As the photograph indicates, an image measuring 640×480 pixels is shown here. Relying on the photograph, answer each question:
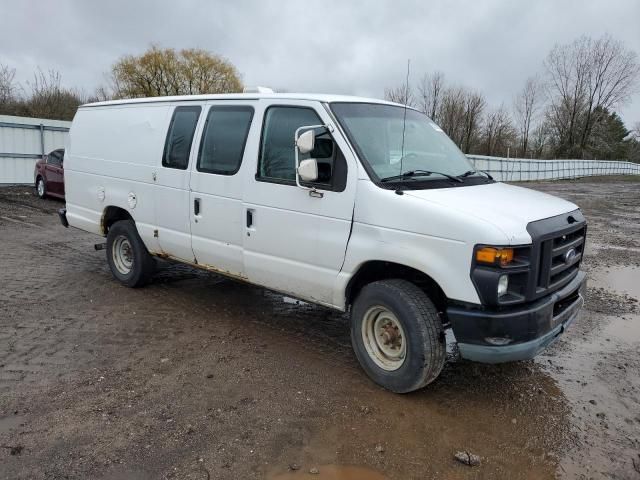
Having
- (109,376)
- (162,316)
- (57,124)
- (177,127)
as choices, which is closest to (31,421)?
(109,376)

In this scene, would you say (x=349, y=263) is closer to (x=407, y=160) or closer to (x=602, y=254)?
(x=407, y=160)

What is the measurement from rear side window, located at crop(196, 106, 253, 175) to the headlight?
2596mm

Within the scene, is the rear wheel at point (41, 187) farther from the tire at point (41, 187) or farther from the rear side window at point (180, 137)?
the rear side window at point (180, 137)

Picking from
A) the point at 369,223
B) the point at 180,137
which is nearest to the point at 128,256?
the point at 180,137

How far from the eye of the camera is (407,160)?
4277 mm

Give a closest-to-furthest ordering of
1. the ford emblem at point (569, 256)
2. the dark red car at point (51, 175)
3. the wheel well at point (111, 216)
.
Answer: the ford emblem at point (569, 256) → the wheel well at point (111, 216) → the dark red car at point (51, 175)

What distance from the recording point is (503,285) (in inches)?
133

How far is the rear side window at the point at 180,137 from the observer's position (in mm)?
5340

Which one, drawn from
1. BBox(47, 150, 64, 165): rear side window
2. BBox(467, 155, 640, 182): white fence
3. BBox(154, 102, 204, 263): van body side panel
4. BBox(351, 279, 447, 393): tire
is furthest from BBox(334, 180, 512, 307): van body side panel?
BBox(467, 155, 640, 182): white fence

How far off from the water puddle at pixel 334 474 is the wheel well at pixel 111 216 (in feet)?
14.2

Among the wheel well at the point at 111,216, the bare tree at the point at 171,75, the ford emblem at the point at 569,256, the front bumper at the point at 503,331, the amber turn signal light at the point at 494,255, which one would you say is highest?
the bare tree at the point at 171,75

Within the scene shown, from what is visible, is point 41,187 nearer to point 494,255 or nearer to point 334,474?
point 334,474

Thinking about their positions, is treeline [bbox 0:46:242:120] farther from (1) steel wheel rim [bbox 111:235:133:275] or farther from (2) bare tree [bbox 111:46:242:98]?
(1) steel wheel rim [bbox 111:235:133:275]

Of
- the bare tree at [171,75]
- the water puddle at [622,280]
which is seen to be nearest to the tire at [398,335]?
the water puddle at [622,280]
